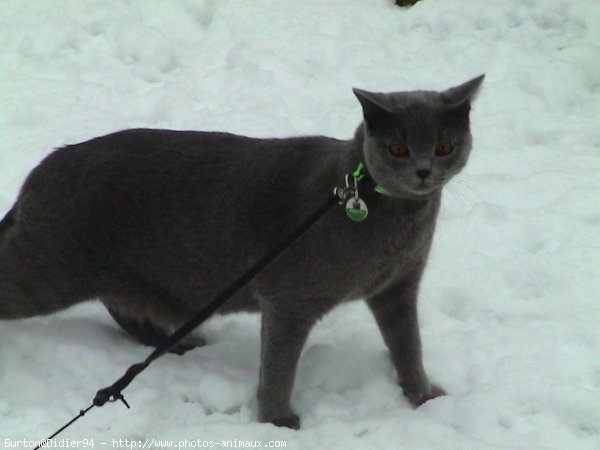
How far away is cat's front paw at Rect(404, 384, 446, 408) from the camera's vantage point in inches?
98.7

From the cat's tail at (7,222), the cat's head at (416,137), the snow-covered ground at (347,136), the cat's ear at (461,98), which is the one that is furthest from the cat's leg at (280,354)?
the cat's tail at (7,222)

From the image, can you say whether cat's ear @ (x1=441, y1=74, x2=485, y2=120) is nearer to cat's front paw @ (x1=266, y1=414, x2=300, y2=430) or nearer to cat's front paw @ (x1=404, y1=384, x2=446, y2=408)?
cat's front paw @ (x1=404, y1=384, x2=446, y2=408)

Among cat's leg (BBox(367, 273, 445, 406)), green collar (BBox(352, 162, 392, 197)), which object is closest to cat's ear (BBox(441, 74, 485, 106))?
green collar (BBox(352, 162, 392, 197))

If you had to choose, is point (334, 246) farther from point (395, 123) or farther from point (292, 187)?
point (395, 123)

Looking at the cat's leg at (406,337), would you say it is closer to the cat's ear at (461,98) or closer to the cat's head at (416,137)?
the cat's head at (416,137)

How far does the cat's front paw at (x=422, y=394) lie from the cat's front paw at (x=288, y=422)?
44cm

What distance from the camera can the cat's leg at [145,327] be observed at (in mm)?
2719

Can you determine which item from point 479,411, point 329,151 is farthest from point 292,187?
point 479,411

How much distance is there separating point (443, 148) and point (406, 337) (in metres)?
0.82

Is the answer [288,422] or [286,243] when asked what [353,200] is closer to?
[286,243]

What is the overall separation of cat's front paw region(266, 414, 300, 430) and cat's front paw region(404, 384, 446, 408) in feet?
1.43

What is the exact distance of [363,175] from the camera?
2184 millimetres

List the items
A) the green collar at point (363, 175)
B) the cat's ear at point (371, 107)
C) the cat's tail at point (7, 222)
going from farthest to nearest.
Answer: the cat's tail at point (7, 222), the green collar at point (363, 175), the cat's ear at point (371, 107)

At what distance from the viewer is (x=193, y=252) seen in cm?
253
